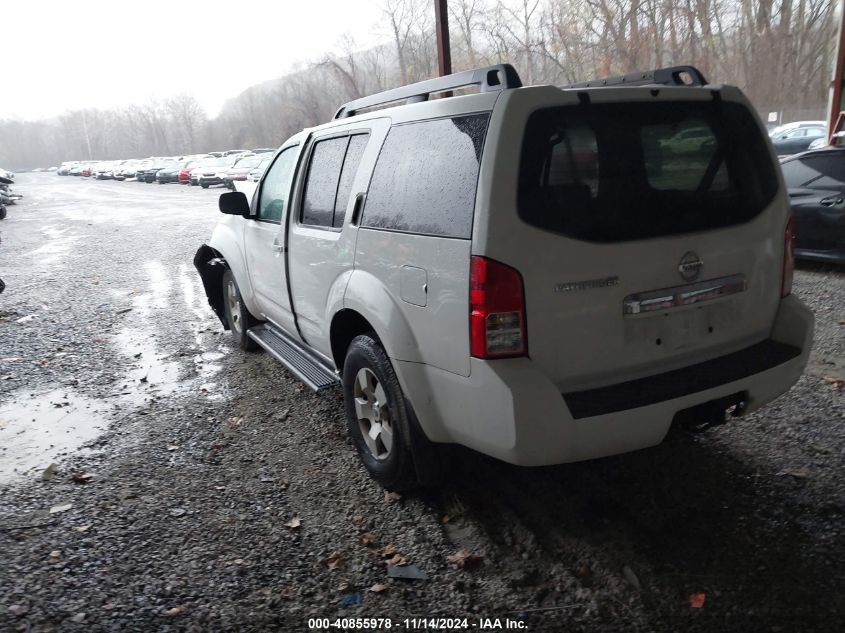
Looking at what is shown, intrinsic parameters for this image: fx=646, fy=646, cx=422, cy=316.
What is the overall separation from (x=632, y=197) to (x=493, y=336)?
2.80ft

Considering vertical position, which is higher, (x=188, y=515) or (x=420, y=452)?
Answer: (x=420, y=452)

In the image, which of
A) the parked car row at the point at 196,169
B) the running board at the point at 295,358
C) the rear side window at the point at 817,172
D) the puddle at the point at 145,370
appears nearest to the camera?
the running board at the point at 295,358

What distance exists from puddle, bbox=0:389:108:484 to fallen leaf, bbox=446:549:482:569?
2.72 meters

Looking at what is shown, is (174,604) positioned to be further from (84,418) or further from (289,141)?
(289,141)

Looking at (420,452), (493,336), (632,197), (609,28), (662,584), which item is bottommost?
(662,584)

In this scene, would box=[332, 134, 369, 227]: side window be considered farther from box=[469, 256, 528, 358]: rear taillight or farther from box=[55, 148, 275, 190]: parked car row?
box=[55, 148, 275, 190]: parked car row

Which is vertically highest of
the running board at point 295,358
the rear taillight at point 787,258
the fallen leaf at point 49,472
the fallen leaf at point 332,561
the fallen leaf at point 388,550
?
the rear taillight at point 787,258

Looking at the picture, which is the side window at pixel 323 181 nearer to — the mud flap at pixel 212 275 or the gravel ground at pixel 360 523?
the gravel ground at pixel 360 523

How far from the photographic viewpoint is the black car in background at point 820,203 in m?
7.55

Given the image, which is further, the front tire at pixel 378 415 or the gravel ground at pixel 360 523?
the front tire at pixel 378 415

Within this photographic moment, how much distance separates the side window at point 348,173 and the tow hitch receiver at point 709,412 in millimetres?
2041

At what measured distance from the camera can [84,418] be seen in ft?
15.5

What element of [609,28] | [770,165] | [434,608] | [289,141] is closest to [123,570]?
[434,608]

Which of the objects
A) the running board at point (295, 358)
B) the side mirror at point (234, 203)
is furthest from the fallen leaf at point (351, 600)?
the side mirror at point (234, 203)
